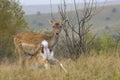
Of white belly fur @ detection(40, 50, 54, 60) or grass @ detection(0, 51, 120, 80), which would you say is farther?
white belly fur @ detection(40, 50, 54, 60)

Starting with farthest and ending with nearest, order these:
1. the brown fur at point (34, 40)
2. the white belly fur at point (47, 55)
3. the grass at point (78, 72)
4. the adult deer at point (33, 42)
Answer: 1. the adult deer at point (33, 42)
2. the brown fur at point (34, 40)
3. the white belly fur at point (47, 55)
4. the grass at point (78, 72)

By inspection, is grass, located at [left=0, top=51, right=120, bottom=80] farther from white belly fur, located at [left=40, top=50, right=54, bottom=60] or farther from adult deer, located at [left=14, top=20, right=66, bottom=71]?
adult deer, located at [left=14, top=20, right=66, bottom=71]

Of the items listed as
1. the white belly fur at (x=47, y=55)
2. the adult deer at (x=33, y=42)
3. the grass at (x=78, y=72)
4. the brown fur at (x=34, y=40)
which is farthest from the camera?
the adult deer at (x=33, y=42)

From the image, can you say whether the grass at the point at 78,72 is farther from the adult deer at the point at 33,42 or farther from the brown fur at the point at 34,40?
the adult deer at the point at 33,42

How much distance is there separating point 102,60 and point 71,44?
3.59 m

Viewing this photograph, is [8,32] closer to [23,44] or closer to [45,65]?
[23,44]

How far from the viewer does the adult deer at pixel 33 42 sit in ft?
37.5

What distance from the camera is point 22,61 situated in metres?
12.1

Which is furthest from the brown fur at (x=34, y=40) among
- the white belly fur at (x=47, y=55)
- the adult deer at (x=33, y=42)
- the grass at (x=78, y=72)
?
the grass at (x=78, y=72)

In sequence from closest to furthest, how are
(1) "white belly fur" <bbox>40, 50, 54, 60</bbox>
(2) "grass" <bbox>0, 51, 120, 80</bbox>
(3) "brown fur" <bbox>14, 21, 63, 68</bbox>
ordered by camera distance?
(2) "grass" <bbox>0, 51, 120, 80</bbox> → (1) "white belly fur" <bbox>40, 50, 54, 60</bbox> → (3) "brown fur" <bbox>14, 21, 63, 68</bbox>

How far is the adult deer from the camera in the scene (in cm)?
1143

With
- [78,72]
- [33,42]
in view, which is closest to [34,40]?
[33,42]

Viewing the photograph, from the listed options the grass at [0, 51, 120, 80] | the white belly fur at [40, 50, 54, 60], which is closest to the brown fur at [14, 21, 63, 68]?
the white belly fur at [40, 50, 54, 60]

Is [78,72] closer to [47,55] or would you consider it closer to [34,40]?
[47,55]
